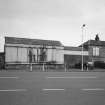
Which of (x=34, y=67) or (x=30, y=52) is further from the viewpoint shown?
(x=30, y=52)

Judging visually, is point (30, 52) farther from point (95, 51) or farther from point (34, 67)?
point (95, 51)

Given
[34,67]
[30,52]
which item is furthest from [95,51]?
[30,52]

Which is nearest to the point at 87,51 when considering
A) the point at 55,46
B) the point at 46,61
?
the point at 55,46

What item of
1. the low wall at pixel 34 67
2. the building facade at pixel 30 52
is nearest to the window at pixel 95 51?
the building facade at pixel 30 52

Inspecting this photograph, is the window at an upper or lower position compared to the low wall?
upper

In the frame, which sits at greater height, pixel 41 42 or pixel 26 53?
pixel 41 42

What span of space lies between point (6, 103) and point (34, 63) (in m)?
23.1

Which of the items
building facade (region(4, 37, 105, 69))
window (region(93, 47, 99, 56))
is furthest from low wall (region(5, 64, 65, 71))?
window (region(93, 47, 99, 56))

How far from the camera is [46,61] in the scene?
1117 inches

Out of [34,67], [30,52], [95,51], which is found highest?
[95,51]

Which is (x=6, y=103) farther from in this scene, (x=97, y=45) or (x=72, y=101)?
(x=97, y=45)

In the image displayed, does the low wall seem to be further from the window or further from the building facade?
the window

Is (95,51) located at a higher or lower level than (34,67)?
higher

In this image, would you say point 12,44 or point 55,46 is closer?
point 12,44
